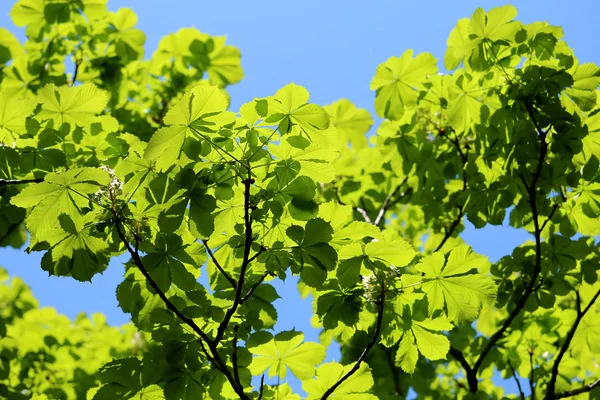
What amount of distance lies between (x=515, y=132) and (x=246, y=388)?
6.09 ft

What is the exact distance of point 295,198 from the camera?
1661 mm

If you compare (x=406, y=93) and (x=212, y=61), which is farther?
(x=212, y=61)

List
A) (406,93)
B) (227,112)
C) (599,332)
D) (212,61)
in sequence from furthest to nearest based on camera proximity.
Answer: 1. (212,61)
2. (599,332)
3. (406,93)
4. (227,112)

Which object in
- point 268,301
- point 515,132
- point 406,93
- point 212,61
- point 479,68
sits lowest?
point 268,301

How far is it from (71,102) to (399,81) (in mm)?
1790

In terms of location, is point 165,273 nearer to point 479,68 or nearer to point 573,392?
point 479,68

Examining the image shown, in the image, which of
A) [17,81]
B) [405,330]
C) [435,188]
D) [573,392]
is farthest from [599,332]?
[17,81]

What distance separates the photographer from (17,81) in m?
4.04

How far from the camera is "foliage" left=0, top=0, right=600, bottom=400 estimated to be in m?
1.64

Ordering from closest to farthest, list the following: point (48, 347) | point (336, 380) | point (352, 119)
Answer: point (336, 380), point (352, 119), point (48, 347)

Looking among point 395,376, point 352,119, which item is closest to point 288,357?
point 395,376

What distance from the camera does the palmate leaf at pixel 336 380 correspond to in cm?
201

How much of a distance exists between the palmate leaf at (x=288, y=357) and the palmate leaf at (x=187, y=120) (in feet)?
2.76

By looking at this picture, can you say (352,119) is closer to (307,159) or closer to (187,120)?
(307,159)
